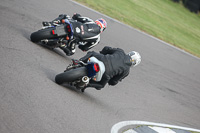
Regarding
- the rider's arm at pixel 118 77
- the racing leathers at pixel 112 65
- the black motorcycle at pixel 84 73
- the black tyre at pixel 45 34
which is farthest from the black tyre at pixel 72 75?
the black tyre at pixel 45 34

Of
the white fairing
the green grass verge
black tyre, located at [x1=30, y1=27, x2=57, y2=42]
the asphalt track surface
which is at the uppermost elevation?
the white fairing

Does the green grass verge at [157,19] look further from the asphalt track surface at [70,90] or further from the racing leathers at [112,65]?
the racing leathers at [112,65]

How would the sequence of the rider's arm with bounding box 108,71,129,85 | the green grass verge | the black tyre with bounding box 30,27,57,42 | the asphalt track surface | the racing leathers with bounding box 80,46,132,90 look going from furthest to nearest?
the green grass verge → the black tyre with bounding box 30,27,57,42 → the rider's arm with bounding box 108,71,129,85 → the racing leathers with bounding box 80,46,132,90 → the asphalt track surface

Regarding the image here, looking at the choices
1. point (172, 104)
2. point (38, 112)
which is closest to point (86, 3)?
point (172, 104)

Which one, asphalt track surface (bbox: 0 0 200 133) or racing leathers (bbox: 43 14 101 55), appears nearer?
asphalt track surface (bbox: 0 0 200 133)

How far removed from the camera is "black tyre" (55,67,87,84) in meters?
6.48

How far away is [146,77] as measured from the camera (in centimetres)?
1073

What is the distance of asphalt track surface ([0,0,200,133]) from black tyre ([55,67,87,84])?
0.21 meters

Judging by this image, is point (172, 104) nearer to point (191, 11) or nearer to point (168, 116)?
point (168, 116)

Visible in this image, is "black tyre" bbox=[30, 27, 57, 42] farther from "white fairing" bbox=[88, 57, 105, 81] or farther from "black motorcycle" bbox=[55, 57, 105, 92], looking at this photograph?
"white fairing" bbox=[88, 57, 105, 81]

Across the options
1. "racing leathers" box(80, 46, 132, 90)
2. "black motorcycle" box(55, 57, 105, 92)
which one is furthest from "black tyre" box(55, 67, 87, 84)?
"racing leathers" box(80, 46, 132, 90)

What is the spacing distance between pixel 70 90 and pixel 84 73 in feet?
1.96

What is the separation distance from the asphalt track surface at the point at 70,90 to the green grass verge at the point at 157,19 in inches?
102

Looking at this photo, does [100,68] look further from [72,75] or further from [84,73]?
[72,75]
